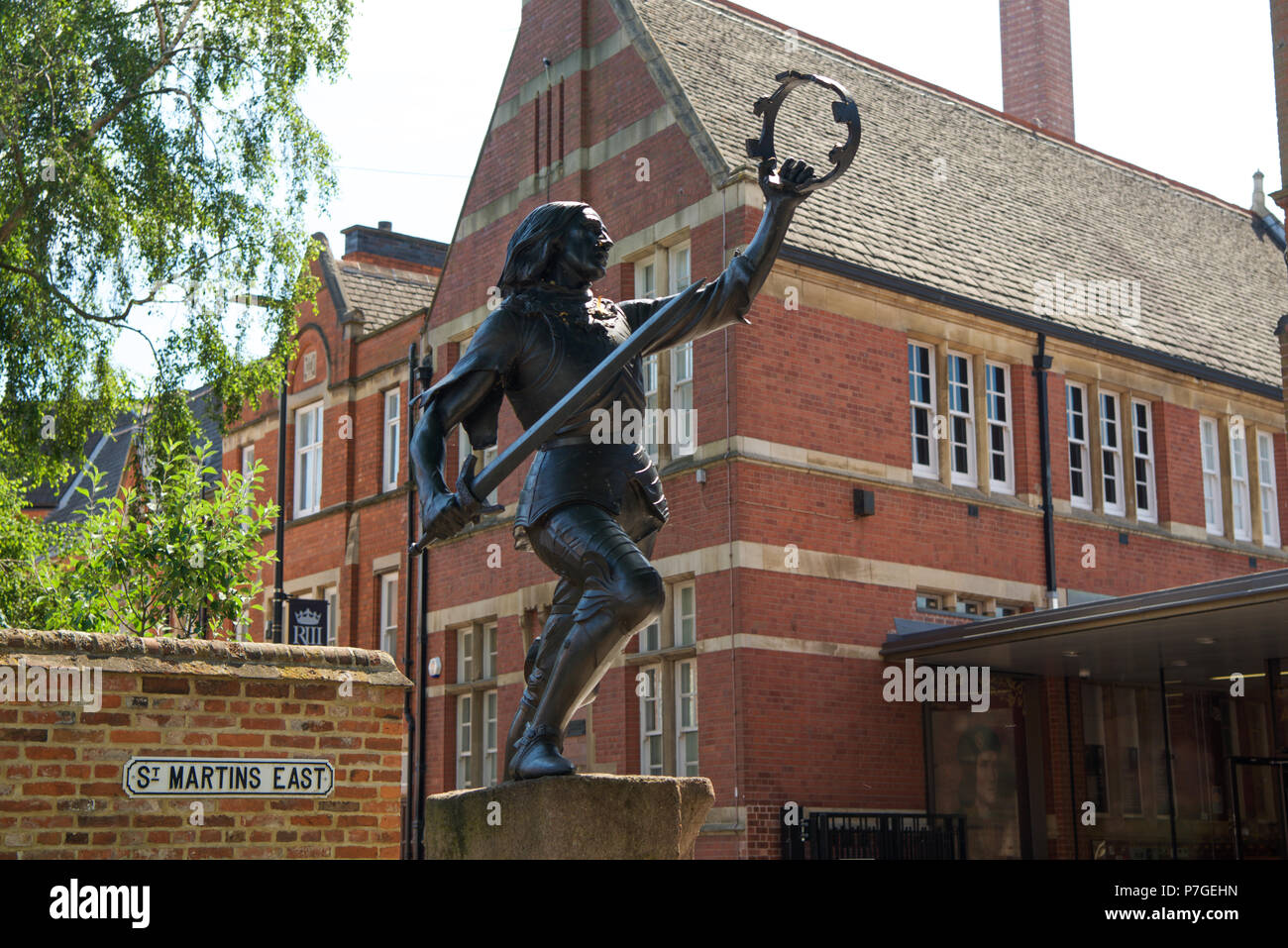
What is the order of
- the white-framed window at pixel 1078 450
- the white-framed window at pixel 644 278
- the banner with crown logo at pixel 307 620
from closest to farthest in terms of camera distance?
the white-framed window at pixel 644 278
the white-framed window at pixel 1078 450
the banner with crown logo at pixel 307 620

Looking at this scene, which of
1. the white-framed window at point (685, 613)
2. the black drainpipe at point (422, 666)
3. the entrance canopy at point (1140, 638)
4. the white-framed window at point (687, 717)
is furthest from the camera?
the black drainpipe at point (422, 666)

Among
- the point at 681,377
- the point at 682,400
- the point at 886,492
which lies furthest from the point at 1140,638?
the point at 681,377

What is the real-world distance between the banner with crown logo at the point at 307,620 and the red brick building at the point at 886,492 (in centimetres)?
93

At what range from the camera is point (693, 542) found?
19672 mm

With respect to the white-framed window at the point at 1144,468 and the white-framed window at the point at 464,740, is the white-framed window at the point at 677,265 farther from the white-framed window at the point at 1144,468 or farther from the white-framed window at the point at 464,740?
the white-framed window at the point at 1144,468

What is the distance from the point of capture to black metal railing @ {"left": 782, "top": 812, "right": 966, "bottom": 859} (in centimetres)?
1858

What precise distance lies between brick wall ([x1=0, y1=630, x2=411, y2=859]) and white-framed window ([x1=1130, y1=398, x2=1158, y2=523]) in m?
18.1

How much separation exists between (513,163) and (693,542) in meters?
7.88

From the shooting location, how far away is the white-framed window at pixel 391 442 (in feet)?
89.0

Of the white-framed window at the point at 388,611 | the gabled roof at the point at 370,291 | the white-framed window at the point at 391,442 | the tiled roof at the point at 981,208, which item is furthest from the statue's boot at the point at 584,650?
the gabled roof at the point at 370,291

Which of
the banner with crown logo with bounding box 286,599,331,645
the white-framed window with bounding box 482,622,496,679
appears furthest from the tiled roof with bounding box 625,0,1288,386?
the banner with crown logo with bounding box 286,599,331,645

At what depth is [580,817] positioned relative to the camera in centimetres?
562

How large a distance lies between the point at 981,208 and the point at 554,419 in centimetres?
2048

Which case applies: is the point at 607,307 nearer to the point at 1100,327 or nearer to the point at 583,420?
the point at 583,420
